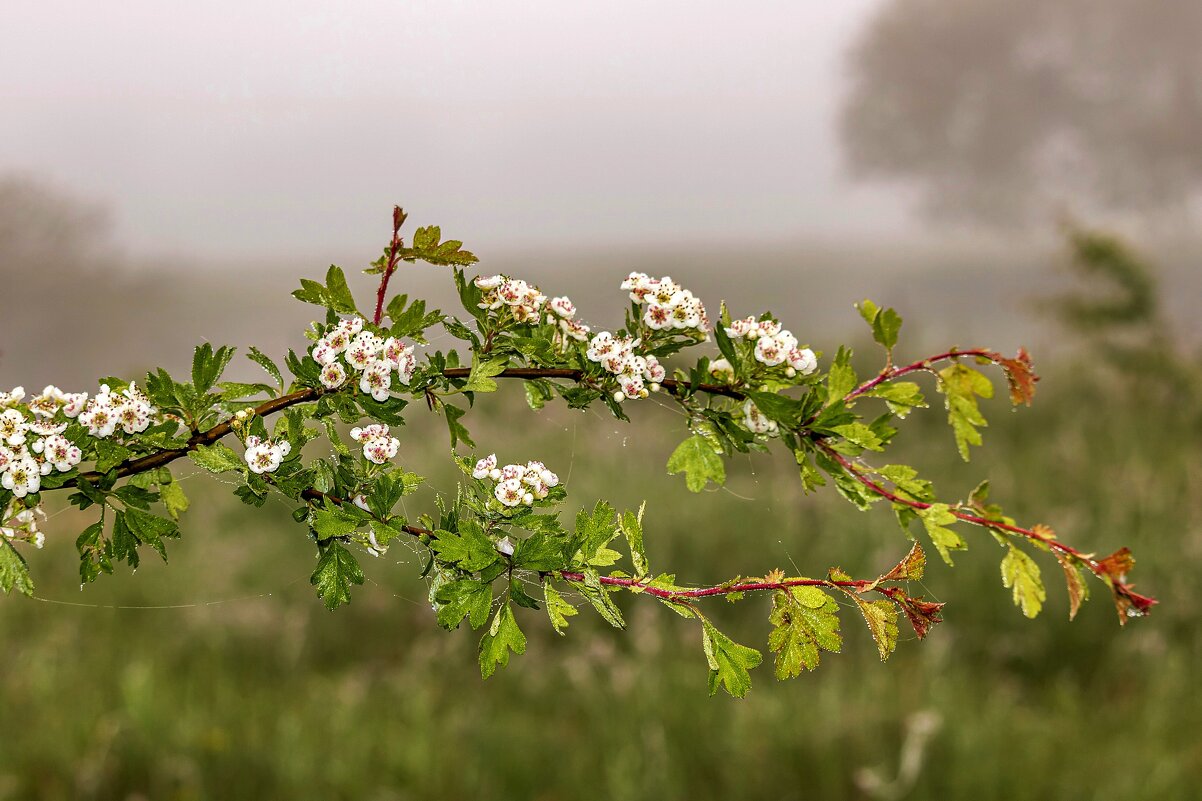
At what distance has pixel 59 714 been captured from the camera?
4.38 meters

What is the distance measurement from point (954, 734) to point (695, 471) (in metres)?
3.51

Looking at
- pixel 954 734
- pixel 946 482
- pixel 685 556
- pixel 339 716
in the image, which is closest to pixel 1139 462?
pixel 946 482

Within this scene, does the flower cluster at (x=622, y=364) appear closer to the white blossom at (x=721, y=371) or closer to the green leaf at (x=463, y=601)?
the white blossom at (x=721, y=371)

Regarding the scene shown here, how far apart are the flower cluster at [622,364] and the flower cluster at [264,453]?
1.23 feet

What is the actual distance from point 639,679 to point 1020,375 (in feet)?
12.7

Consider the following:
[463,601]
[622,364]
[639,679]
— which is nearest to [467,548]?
[463,601]

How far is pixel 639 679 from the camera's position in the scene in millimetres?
4746

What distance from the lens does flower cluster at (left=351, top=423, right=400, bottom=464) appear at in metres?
1.18

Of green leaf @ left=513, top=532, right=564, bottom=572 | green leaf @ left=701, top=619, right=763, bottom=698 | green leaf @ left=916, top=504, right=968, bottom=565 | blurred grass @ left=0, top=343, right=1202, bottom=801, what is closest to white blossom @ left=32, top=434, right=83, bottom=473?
green leaf @ left=513, top=532, right=564, bottom=572

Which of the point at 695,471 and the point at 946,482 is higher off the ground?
the point at 695,471

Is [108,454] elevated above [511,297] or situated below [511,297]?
below

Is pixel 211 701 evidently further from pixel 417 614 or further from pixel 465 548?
pixel 465 548

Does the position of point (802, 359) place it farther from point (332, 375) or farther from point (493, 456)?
point (332, 375)

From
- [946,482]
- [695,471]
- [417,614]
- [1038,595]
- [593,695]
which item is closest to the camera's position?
[1038,595]
